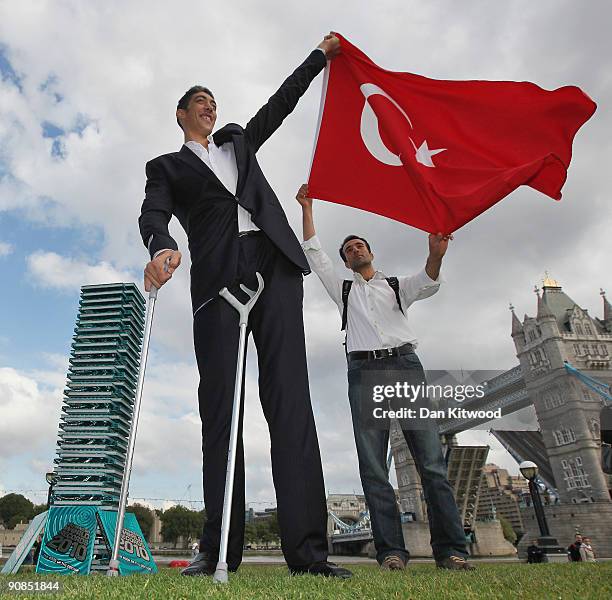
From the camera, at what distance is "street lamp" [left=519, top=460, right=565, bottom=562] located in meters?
11.4

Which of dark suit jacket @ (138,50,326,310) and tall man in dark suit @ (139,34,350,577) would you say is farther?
dark suit jacket @ (138,50,326,310)

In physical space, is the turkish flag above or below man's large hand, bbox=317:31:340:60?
below

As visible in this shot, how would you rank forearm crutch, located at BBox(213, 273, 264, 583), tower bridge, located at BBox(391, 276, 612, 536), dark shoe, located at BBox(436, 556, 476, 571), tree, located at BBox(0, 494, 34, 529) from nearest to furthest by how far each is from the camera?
forearm crutch, located at BBox(213, 273, 264, 583) < dark shoe, located at BBox(436, 556, 476, 571) < tower bridge, located at BBox(391, 276, 612, 536) < tree, located at BBox(0, 494, 34, 529)

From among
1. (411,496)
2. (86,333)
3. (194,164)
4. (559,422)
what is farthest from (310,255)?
(411,496)

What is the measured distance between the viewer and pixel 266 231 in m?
3.12

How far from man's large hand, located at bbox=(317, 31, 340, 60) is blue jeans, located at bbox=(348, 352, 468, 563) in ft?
9.66

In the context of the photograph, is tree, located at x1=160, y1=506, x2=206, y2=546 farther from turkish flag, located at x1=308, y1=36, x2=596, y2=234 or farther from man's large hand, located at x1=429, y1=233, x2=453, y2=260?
man's large hand, located at x1=429, y1=233, x2=453, y2=260

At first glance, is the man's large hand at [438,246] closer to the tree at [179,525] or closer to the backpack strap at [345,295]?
the backpack strap at [345,295]

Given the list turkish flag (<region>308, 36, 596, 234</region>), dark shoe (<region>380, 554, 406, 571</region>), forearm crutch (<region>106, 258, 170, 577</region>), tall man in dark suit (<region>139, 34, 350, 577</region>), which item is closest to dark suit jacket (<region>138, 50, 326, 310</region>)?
tall man in dark suit (<region>139, 34, 350, 577</region>)

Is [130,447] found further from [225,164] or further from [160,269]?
[225,164]

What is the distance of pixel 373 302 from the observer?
464 cm

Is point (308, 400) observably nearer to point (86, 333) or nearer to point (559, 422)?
point (86, 333)

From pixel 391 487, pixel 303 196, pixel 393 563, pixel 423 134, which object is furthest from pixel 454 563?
pixel 423 134

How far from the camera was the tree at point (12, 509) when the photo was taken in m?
89.1
